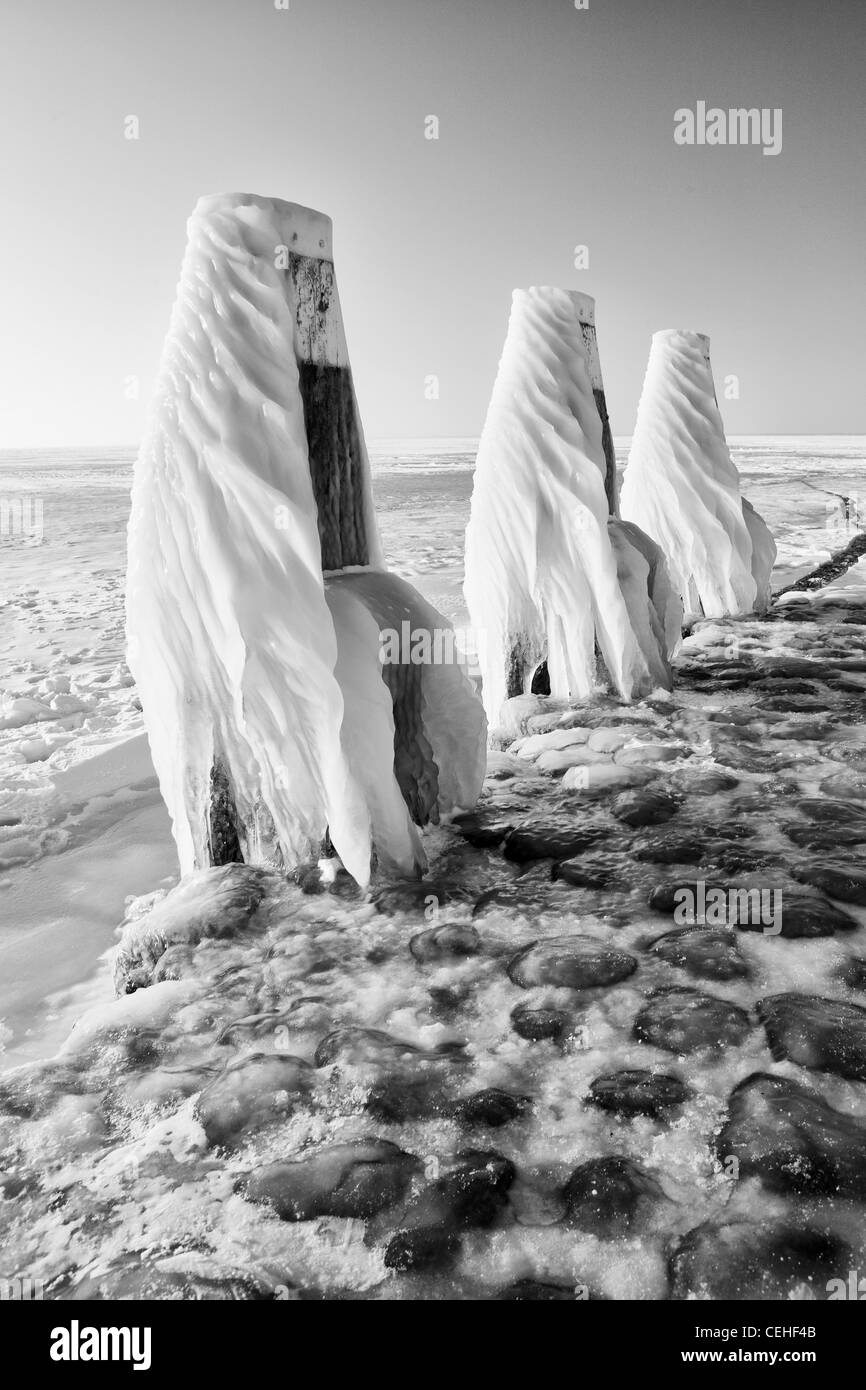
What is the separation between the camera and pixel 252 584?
212 cm

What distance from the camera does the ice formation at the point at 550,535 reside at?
12.5 ft

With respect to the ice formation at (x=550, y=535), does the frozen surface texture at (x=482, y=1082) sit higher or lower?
lower

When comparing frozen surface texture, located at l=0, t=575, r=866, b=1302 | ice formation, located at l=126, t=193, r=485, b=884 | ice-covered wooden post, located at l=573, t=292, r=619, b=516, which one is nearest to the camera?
frozen surface texture, located at l=0, t=575, r=866, b=1302

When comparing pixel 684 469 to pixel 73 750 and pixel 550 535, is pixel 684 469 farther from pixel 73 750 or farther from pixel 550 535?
pixel 73 750

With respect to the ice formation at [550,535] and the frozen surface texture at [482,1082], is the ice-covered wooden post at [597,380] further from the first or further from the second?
the frozen surface texture at [482,1082]

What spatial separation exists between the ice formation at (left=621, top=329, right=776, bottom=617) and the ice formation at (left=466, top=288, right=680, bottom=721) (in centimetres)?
158

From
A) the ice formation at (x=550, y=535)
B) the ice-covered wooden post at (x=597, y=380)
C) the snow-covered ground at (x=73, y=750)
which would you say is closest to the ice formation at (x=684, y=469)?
the ice-covered wooden post at (x=597, y=380)

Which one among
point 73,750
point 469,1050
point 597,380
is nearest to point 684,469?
point 597,380

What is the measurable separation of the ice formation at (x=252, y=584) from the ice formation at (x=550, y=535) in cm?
159

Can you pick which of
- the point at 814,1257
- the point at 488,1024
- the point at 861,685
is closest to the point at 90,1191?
the point at 488,1024

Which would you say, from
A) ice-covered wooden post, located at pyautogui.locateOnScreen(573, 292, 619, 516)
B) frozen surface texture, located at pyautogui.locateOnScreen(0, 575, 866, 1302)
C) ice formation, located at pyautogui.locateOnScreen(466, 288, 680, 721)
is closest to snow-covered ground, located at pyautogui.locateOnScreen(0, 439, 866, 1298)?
frozen surface texture, located at pyautogui.locateOnScreen(0, 575, 866, 1302)

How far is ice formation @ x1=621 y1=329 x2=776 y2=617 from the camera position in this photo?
17.8 ft

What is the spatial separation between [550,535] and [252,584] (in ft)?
6.72

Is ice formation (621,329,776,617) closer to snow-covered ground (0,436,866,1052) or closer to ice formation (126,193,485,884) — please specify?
snow-covered ground (0,436,866,1052)
